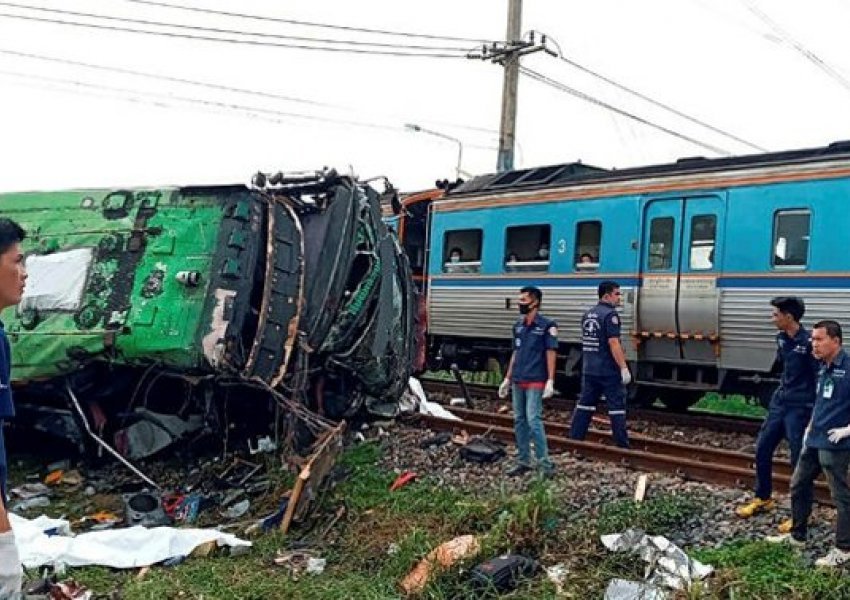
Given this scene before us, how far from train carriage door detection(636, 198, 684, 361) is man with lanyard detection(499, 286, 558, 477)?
4.01m

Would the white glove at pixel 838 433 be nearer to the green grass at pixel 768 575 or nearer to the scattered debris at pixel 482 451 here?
the green grass at pixel 768 575

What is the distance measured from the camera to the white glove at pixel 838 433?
5.00 meters

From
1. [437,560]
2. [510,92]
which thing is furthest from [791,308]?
[510,92]

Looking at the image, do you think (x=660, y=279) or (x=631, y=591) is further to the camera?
(x=660, y=279)

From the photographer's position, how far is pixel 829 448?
5090mm

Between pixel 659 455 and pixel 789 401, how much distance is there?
184 centimetres

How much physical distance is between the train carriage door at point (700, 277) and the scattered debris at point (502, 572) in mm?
6024

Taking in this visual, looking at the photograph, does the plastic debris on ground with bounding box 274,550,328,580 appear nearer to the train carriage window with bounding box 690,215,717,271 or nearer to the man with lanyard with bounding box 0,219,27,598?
the man with lanyard with bounding box 0,219,27,598

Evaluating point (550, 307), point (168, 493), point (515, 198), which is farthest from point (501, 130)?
point (168, 493)

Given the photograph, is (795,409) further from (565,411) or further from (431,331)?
(431,331)

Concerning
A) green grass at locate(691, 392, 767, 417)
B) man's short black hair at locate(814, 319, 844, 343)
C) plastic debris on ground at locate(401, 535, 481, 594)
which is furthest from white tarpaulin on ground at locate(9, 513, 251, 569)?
green grass at locate(691, 392, 767, 417)

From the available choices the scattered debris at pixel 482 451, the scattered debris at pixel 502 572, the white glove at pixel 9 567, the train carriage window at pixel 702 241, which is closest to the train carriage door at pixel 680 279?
the train carriage window at pixel 702 241

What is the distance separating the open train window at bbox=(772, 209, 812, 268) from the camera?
981 centimetres

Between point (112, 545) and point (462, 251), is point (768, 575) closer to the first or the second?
point (112, 545)
